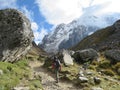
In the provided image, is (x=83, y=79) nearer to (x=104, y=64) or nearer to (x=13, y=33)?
(x=13, y=33)

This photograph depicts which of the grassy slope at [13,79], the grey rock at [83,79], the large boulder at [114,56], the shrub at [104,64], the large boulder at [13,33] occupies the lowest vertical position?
the grey rock at [83,79]

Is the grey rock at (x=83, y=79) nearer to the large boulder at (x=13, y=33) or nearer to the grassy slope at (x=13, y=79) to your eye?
the grassy slope at (x=13, y=79)

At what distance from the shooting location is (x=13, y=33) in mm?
37125

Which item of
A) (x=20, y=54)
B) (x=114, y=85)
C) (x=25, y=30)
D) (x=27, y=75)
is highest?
(x=25, y=30)

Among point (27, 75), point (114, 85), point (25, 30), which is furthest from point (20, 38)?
point (114, 85)

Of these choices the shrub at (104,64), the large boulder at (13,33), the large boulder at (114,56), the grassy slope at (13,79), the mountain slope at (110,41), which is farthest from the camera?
the mountain slope at (110,41)

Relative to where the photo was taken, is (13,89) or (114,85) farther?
(114,85)

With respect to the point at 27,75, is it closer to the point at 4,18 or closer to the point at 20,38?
the point at 20,38

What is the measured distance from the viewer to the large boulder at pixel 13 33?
1439 inches

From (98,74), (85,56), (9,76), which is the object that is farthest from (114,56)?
(9,76)

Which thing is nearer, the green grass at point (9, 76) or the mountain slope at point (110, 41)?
the green grass at point (9, 76)

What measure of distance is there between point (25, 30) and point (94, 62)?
50.0 feet

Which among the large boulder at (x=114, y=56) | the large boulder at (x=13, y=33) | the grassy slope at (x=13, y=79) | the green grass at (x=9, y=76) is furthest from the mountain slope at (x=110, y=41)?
the green grass at (x=9, y=76)

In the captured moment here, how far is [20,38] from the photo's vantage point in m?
37.1
